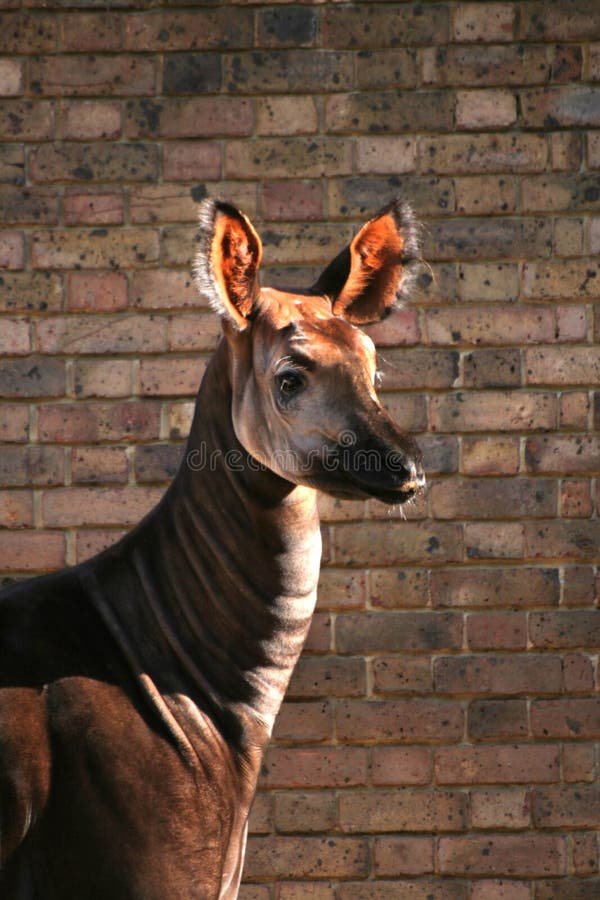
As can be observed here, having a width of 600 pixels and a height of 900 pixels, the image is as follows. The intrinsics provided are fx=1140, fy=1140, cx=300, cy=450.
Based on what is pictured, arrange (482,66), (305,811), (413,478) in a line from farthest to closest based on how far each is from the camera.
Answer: (482,66) → (305,811) → (413,478)

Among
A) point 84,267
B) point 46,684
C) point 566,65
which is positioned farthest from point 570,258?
point 46,684

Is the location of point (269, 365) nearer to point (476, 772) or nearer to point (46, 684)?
point (46, 684)

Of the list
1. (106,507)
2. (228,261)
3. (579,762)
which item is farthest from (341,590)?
(228,261)

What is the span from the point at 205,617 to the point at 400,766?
1144 millimetres

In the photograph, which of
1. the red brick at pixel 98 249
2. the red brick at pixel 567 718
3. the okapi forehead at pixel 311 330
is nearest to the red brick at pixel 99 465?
the red brick at pixel 98 249

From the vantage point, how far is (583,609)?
2996mm

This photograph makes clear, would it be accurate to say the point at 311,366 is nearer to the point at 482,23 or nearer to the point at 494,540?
the point at 494,540

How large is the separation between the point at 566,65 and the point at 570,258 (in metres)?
0.52

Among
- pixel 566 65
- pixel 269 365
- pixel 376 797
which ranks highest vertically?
pixel 566 65

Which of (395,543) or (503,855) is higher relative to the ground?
(395,543)

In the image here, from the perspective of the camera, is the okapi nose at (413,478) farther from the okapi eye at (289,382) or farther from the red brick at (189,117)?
the red brick at (189,117)

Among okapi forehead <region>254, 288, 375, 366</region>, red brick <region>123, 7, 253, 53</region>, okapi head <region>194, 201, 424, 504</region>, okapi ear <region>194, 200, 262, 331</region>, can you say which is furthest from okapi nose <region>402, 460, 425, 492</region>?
red brick <region>123, 7, 253, 53</region>

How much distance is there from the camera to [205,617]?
2043 millimetres

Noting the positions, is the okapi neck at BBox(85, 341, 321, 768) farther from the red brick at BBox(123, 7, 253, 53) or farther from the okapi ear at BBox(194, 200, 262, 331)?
the red brick at BBox(123, 7, 253, 53)
